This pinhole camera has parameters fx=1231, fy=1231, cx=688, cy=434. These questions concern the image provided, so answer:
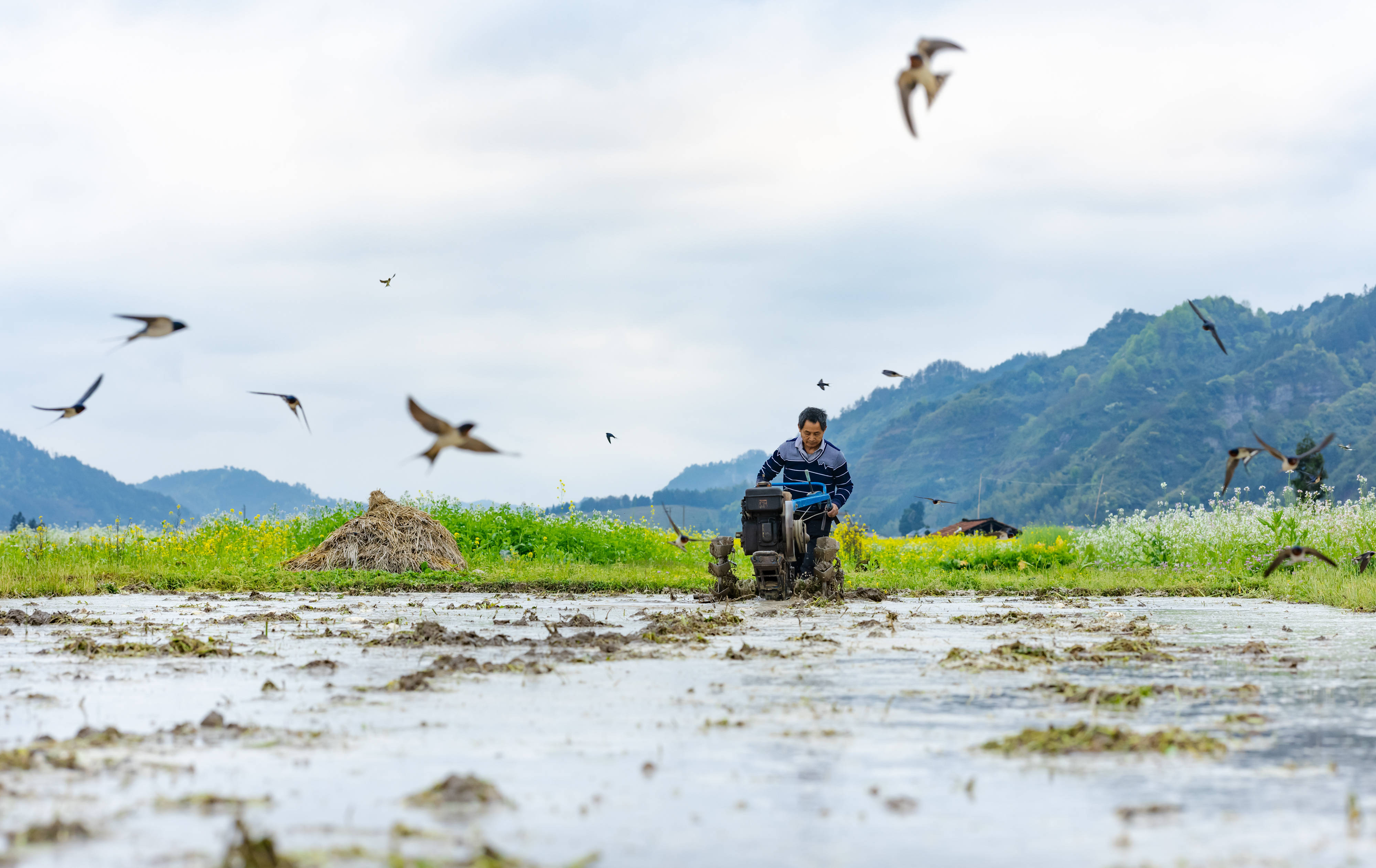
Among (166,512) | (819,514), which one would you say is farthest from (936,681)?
(166,512)

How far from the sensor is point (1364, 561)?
12930mm

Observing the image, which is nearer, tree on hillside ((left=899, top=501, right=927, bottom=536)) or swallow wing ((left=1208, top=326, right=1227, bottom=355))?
swallow wing ((left=1208, top=326, right=1227, bottom=355))

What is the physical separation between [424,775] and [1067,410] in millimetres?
180876

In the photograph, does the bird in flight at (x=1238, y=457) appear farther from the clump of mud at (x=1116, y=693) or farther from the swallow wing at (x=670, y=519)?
the swallow wing at (x=670, y=519)

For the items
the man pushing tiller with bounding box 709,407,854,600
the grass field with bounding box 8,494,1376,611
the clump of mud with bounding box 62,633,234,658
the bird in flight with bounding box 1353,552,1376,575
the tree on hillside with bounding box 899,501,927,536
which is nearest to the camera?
the clump of mud with bounding box 62,633,234,658

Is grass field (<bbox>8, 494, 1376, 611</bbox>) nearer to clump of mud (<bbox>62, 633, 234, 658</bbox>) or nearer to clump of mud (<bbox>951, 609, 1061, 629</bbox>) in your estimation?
clump of mud (<bbox>951, 609, 1061, 629</bbox>)

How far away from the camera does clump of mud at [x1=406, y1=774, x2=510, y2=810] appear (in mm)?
3502

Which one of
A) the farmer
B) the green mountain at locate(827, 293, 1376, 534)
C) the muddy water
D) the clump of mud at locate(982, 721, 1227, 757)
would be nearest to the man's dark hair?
the farmer

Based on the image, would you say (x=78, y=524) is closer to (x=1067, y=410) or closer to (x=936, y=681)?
(x=936, y=681)

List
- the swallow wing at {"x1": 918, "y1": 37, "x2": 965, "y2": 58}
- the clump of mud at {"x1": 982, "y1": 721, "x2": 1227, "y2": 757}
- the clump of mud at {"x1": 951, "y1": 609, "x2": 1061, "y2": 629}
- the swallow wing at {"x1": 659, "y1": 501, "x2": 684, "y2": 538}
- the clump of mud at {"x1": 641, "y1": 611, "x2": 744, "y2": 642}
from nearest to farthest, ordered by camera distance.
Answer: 1. the clump of mud at {"x1": 982, "y1": 721, "x2": 1227, "y2": 757}
2. the swallow wing at {"x1": 918, "y1": 37, "x2": 965, "y2": 58}
3. the clump of mud at {"x1": 641, "y1": 611, "x2": 744, "y2": 642}
4. the clump of mud at {"x1": 951, "y1": 609, "x2": 1061, "y2": 629}
5. the swallow wing at {"x1": 659, "y1": 501, "x2": 684, "y2": 538}

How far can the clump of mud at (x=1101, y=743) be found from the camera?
4.24 metres

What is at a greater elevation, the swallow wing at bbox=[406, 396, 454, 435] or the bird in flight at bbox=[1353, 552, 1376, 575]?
the swallow wing at bbox=[406, 396, 454, 435]

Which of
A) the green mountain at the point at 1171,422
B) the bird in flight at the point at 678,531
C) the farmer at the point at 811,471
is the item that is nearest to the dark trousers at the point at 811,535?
the farmer at the point at 811,471

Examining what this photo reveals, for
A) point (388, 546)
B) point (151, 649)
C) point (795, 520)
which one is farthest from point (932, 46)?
point (388, 546)
